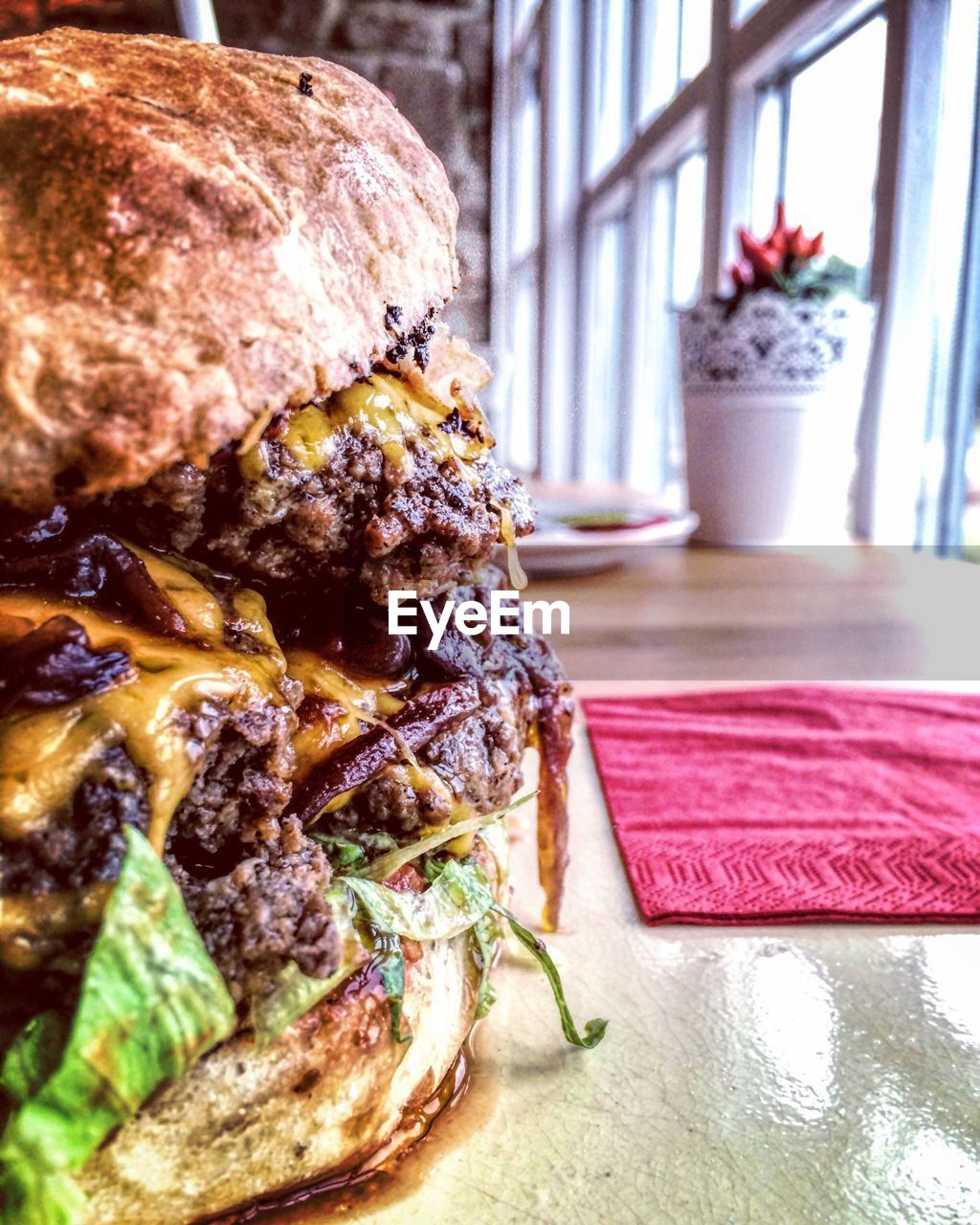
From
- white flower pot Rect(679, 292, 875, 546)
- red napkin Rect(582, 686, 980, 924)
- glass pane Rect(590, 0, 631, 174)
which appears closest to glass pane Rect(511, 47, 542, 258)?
glass pane Rect(590, 0, 631, 174)

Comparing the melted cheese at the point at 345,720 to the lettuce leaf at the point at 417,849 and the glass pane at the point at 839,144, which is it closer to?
the lettuce leaf at the point at 417,849

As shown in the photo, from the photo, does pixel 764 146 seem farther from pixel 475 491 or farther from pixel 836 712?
pixel 475 491

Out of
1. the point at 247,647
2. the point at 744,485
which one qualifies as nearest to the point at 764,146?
the point at 744,485

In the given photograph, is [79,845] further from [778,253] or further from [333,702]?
[778,253]

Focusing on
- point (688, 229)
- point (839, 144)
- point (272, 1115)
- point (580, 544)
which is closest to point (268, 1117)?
point (272, 1115)

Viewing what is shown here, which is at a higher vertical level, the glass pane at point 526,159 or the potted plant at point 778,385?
the glass pane at point 526,159

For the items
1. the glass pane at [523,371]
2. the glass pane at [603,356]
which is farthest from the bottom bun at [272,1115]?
the glass pane at [523,371]

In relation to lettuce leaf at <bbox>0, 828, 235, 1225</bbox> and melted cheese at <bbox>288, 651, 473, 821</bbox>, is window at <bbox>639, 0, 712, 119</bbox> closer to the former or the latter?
melted cheese at <bbox>288, 651, 473, 821</bbox>
